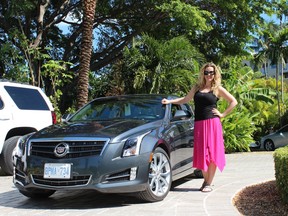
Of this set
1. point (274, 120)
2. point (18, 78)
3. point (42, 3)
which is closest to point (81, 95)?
point (18, 78)

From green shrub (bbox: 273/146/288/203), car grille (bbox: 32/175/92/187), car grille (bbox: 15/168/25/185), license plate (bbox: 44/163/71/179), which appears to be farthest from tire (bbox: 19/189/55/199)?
green shrub (bbox: 273/146/288/203)

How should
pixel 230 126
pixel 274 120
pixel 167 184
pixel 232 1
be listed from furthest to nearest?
pixel 274 120, pixel 232 1, pixel 230 126, pixel 167 184

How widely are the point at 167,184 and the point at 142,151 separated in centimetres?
83

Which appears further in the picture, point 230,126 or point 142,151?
point 230,126

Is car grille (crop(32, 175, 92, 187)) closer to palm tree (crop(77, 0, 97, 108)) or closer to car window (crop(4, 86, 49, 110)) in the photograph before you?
car window (crop(4, 86, 49, 110))

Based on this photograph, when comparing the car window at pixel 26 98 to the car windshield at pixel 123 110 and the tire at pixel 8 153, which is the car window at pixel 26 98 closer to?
the tire at pixel 8 153

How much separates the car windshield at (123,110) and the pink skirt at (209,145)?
677 millimetres

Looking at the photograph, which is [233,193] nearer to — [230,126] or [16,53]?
[230,126]

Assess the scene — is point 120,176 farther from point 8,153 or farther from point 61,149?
point 8,153

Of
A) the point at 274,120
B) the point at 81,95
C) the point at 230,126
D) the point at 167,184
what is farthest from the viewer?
the point at 274,120

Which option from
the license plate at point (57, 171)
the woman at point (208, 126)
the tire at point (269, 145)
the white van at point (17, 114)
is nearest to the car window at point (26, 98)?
the white van at point (17, 114)

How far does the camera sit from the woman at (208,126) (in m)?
6.35

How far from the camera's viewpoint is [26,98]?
375 inches

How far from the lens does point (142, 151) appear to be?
18.0 ft
